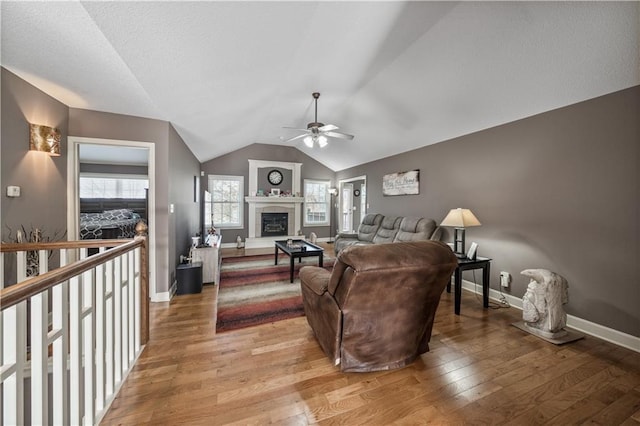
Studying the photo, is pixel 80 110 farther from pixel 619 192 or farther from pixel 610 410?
pixel 619 192

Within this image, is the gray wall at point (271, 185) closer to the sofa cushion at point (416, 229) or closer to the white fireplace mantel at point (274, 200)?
the white fireplace mantel at point (274, 200)

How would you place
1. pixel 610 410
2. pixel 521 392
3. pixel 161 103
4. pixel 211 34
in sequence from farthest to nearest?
pixel 161 103, pixel 211 34, pixel 521 392, pixel 610 410

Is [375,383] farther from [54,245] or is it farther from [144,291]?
[54,245]

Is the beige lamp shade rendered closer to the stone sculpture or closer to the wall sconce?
the stone sculpture

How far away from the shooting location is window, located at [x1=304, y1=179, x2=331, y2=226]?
7578mm

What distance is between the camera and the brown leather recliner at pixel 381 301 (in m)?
1.57

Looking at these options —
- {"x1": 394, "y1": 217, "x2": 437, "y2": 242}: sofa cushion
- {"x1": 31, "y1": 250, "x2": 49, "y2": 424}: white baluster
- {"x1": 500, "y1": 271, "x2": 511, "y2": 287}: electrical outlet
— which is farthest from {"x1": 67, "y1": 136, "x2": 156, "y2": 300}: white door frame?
{"x1": 500, "y1": 271, "x2": 511, "y2": 287}: electrical outlet

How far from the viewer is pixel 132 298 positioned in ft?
6.28

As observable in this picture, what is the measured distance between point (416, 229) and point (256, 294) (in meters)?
2.81

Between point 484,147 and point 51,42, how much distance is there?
4626mm

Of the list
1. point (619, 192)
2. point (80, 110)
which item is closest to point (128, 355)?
point (80, 110)

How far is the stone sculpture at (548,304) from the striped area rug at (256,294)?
2.37 metres

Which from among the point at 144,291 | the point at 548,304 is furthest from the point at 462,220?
the point at 144,291

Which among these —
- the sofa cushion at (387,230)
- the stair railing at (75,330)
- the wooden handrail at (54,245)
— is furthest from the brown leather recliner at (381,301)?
the sofa cushion at (387,230)
